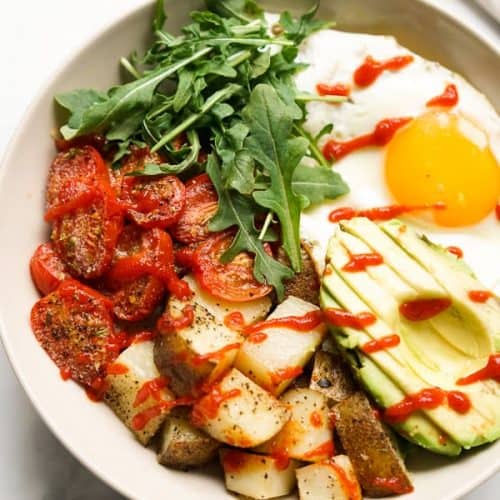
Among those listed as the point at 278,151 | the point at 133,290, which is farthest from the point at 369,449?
the point at 278,151

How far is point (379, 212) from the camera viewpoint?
2.90 meters

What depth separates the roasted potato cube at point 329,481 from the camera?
2.40 meters

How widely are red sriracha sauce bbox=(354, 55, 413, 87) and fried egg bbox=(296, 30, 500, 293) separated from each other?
13 mm

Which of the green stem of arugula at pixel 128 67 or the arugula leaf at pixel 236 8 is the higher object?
the arugula leaf at pixel 236 8

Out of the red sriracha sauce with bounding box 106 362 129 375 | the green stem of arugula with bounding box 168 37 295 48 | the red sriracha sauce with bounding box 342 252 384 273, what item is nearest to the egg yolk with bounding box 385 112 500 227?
the red sriracha sauce with bounding box 342 252 384 273

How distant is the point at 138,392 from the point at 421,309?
0.93m

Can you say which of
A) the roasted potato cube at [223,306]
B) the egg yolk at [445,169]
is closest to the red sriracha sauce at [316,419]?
the roasted potato cube at [223,306]

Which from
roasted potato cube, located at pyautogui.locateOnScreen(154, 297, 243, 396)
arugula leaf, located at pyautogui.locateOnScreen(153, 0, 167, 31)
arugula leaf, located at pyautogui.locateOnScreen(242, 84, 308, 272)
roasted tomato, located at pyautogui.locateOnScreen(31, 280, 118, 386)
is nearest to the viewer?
roasted potato cube, located at pyautogui.locateOnScreen(154, 297, 243, 396)

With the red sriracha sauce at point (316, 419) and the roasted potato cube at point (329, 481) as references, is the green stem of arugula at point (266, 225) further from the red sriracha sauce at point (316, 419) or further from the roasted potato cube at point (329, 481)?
the roasted potato cube at point (329, 481)

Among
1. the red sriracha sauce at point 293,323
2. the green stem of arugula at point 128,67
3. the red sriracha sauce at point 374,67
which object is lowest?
the red sriracha sauce at point 293,323

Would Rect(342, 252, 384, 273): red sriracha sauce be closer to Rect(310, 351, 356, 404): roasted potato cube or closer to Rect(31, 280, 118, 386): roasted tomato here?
Rect(310, 351, 356, 404): roasted potato cube

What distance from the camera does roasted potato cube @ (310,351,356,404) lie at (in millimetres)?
2529

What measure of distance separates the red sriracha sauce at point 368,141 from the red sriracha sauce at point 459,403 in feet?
3.25

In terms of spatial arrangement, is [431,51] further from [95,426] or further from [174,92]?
[95,426]
